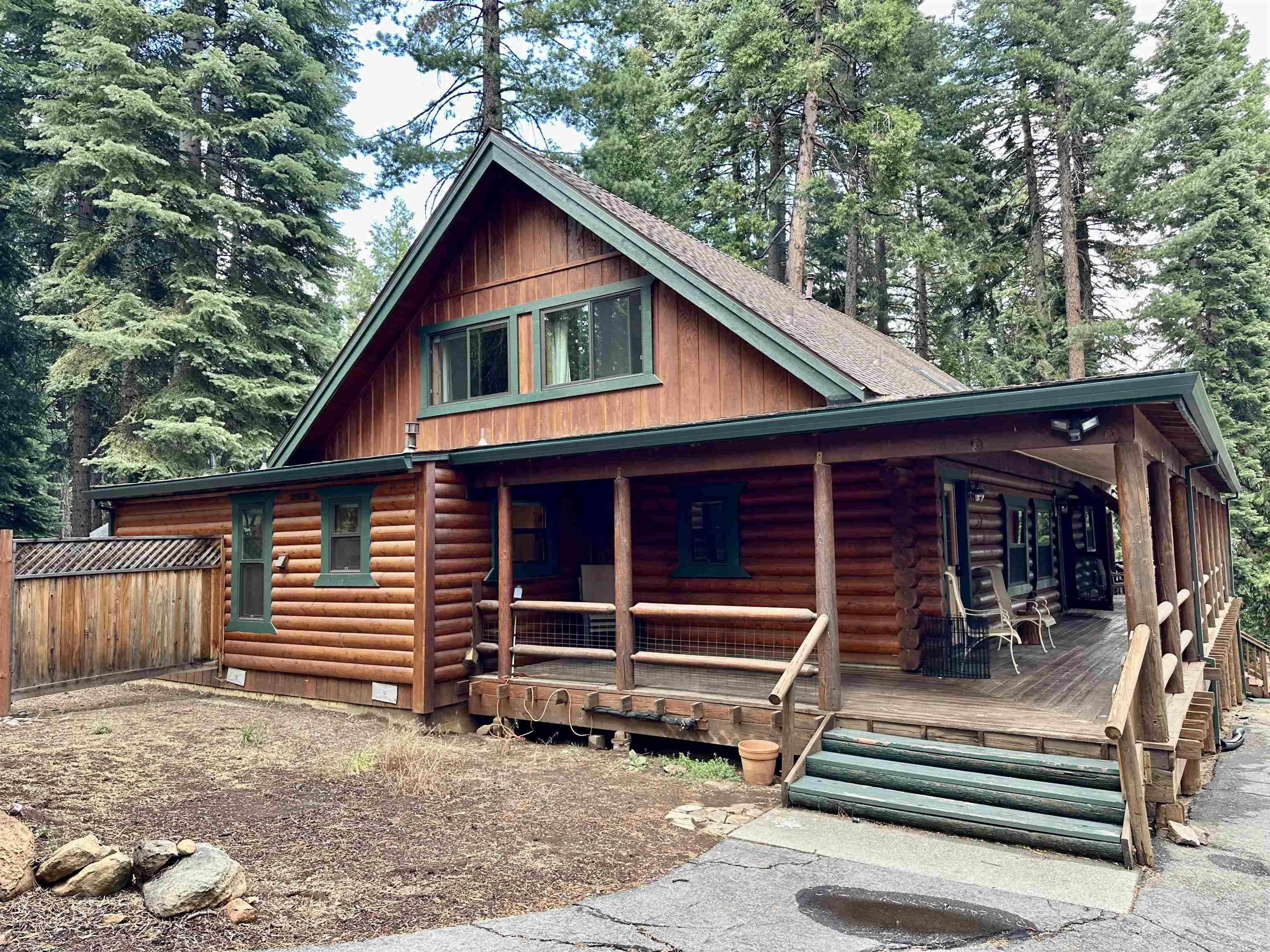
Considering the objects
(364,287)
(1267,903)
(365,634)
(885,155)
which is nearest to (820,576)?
(1267,903)

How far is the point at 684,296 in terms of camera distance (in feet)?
32.8

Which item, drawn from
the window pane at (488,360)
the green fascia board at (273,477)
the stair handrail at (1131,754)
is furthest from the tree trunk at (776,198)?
the stair handrail at (1131,754)

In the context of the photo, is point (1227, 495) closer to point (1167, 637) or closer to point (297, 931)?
point (1167, 637)

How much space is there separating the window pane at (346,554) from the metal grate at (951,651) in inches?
265

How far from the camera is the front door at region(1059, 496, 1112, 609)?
16.3m

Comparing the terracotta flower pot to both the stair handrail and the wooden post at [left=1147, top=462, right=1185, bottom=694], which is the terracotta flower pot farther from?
the wooden post at [left=1147, top=462, right=1185, bottom=694]

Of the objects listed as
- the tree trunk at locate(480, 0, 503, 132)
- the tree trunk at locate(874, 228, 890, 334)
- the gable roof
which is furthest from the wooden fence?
the tree trunk at locate(874, 228, 890, 334)

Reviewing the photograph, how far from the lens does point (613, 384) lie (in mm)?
10773

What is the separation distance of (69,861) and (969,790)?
5.69 m

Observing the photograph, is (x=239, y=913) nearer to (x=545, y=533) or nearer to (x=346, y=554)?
(x=346, y=554)

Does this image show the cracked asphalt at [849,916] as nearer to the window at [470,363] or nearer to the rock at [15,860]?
the rock at [15,860]

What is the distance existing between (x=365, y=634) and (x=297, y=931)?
6141 millimetres

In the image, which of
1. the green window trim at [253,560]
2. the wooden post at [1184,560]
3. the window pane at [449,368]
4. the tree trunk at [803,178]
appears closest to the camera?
the wooden post at [1184,560]

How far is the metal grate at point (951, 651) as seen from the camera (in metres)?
9.12
